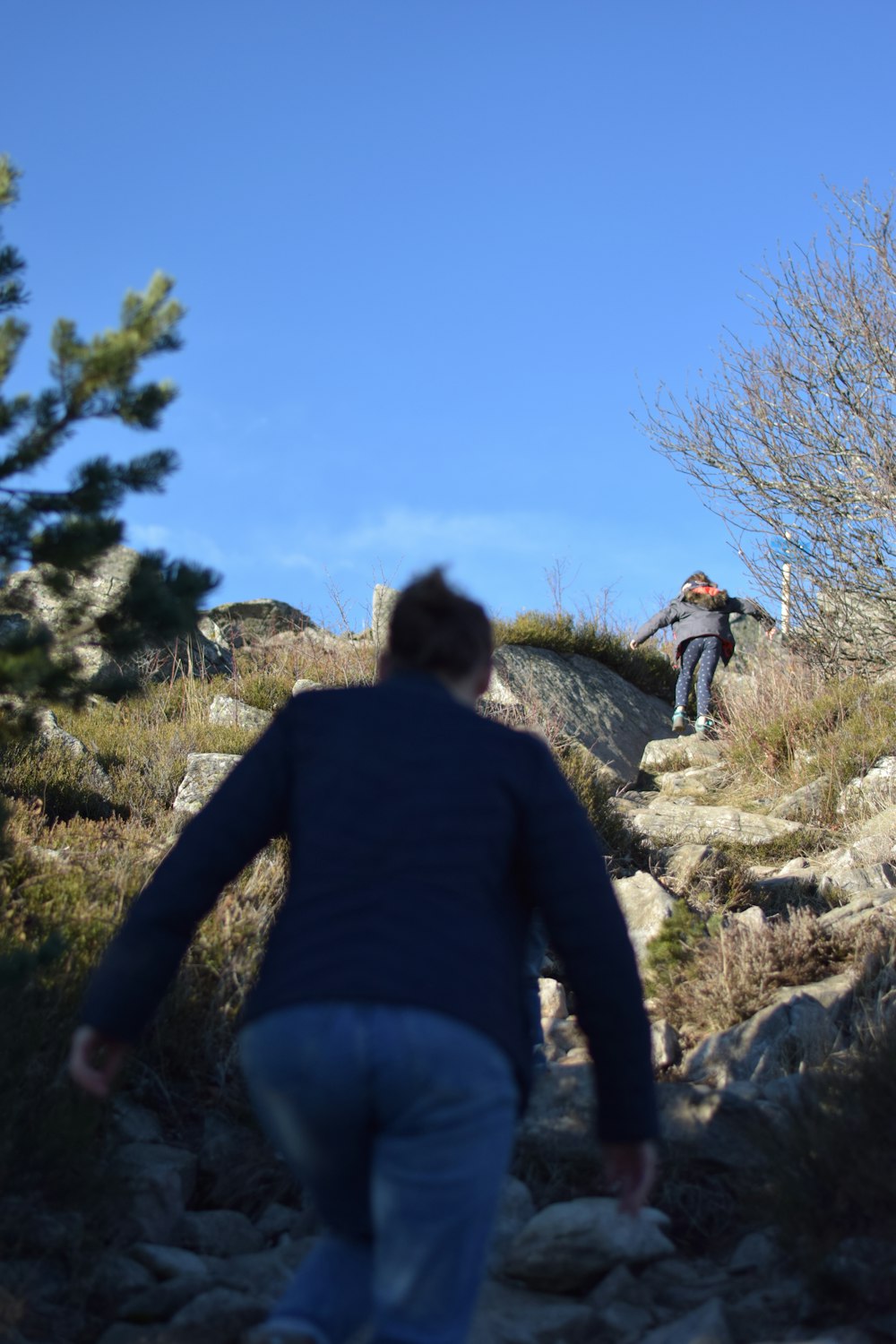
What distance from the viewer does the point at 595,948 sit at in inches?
72.8

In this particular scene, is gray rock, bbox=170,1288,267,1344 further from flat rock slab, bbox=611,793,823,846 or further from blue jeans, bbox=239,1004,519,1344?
flat rock slab, bbox=611,793,823,846

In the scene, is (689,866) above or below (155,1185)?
above

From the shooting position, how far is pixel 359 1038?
1.64m

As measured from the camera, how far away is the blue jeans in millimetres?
1645

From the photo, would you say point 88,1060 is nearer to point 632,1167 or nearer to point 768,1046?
point 632,1167

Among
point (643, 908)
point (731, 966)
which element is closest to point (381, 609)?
point (643, 908)

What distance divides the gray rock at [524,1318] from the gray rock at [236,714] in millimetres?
5652

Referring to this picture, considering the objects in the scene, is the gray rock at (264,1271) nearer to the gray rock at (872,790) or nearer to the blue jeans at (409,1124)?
the blue jeans at (409,1124)

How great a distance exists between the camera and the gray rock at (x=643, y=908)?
545cm

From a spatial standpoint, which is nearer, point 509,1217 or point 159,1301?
point 159,1301

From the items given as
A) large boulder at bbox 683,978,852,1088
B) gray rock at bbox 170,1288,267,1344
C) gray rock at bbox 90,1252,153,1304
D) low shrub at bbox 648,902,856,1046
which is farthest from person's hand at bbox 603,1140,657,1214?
low shrub at bbox 648,902,856,1046

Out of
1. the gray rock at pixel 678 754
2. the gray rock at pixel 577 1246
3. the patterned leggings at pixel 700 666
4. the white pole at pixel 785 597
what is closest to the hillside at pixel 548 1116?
the gray rock at pixel 577 1246

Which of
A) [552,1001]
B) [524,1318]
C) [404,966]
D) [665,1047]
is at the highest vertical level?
[404,966]

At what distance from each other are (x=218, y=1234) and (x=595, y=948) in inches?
82.2
